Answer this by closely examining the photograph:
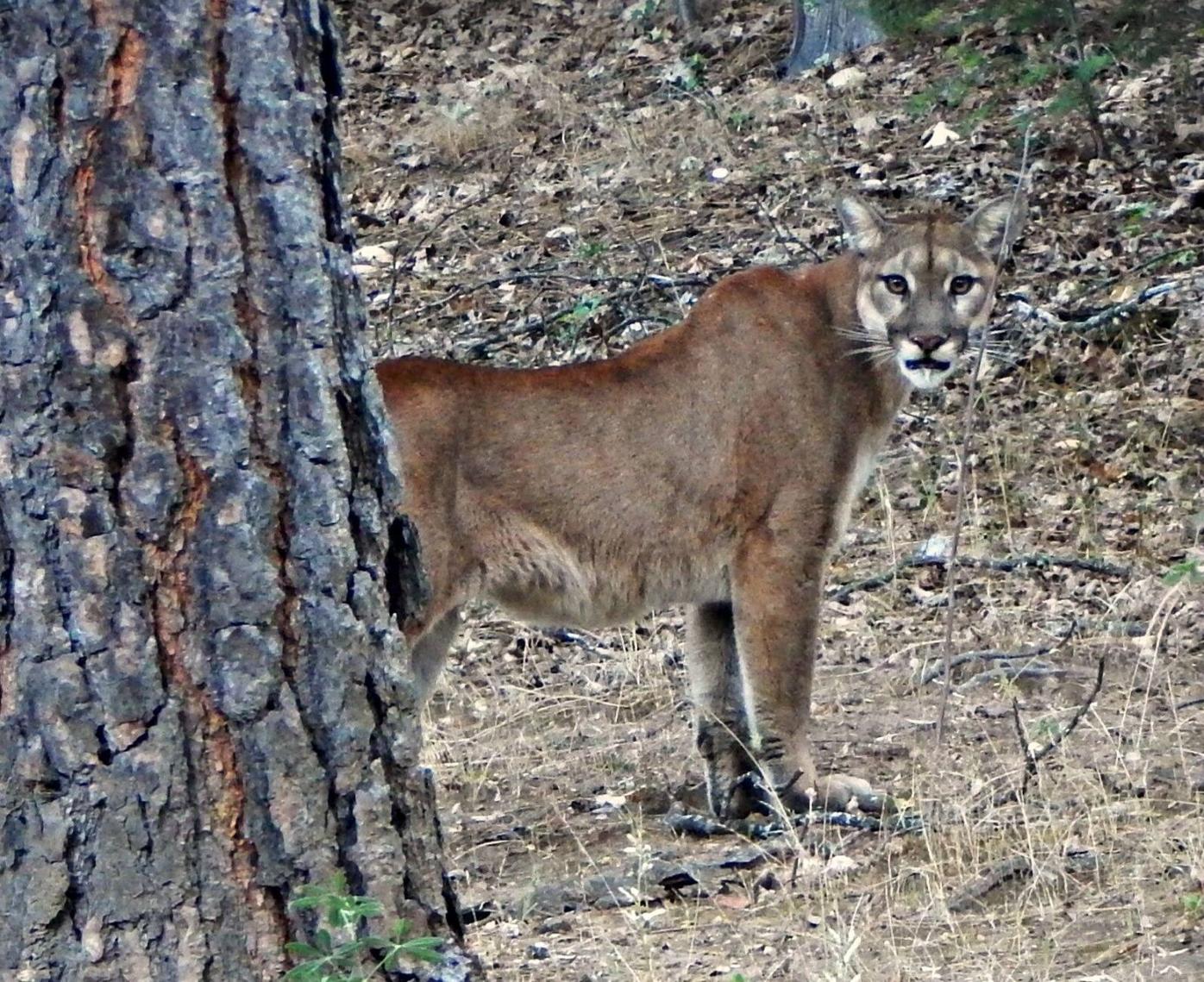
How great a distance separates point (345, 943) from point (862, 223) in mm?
4084

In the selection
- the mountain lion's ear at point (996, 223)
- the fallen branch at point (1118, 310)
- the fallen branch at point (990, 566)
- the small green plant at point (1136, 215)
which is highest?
the small green plant at point (1136, 215)

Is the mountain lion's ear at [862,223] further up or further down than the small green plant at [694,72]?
further down

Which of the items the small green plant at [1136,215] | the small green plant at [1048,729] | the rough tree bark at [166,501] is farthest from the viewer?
the small green plant at [1136,215]

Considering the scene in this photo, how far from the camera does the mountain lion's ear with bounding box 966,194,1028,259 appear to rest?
263 inches

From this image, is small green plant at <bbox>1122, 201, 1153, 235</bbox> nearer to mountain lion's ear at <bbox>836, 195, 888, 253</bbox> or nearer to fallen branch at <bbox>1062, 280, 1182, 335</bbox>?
fallen branch at <bbox>1062, 280, 1182, 335</bbox>

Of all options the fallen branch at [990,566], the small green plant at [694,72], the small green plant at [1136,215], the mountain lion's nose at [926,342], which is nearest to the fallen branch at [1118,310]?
the small green plant at [1136,215]

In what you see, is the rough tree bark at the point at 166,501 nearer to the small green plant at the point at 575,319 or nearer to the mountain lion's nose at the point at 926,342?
the mountain lion's nose at the point at 926,342

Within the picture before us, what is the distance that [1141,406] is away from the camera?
9211 mm

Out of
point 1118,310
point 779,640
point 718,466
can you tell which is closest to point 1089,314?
point 1118,310

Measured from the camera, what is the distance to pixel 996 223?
6.75 m

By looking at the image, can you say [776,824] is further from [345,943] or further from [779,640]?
[345,943]

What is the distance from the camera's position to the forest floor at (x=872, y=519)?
4723mm

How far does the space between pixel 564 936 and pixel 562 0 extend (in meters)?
14.8

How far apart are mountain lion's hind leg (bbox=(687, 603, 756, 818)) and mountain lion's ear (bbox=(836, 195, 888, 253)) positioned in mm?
1344
